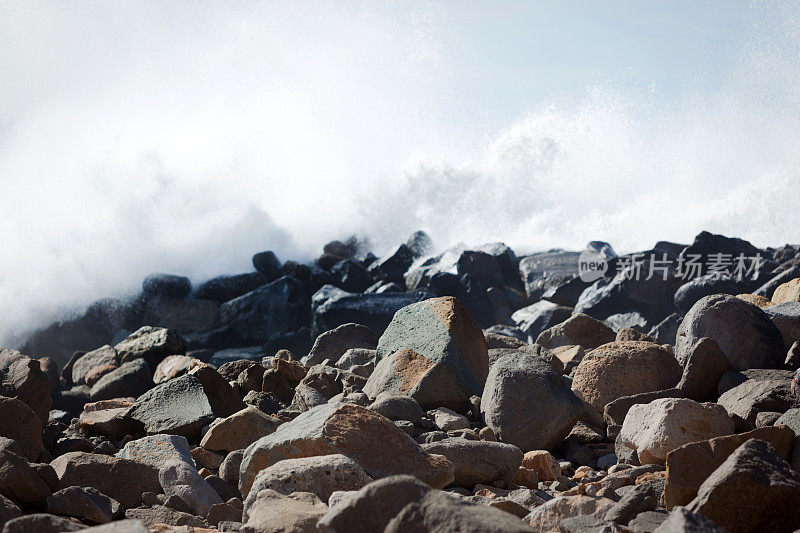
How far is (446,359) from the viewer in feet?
15.1

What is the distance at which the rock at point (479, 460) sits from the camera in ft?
10.5

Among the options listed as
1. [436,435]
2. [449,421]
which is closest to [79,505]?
[436,435]

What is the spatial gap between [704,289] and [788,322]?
7292 millimetres

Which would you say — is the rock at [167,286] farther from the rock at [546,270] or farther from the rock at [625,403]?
the rock at [625,403]

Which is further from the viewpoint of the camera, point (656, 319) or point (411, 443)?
point (656, 319)

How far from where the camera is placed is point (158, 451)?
383 cm

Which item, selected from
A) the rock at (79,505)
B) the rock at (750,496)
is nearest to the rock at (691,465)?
the rock at (750,496)

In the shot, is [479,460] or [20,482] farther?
[479,460]

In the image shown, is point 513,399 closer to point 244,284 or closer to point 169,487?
point 169,487

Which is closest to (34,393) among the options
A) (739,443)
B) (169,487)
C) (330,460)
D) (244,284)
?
(169,487)

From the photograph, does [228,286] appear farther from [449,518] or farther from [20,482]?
[449,518]

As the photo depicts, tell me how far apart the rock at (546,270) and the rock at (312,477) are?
13.1 meters

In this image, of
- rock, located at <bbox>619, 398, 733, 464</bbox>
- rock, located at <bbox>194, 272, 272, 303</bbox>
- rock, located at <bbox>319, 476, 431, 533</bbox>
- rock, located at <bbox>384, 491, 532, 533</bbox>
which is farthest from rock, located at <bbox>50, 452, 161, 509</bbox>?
rock, located at <bbox>194, 272, 272, 303</bbox>

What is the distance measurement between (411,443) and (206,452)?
55.5 inches
